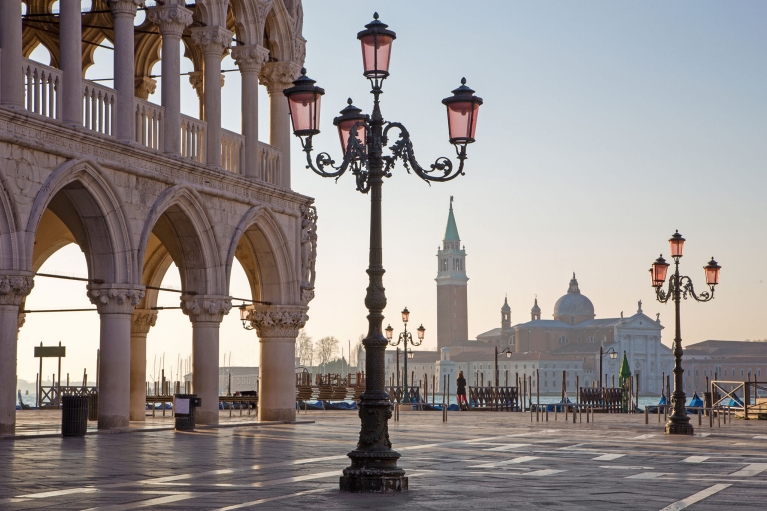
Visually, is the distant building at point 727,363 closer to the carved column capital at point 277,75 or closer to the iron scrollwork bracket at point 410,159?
the carved column capital at point 277,75

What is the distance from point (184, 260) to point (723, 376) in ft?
494

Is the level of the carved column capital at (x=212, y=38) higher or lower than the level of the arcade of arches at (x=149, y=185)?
higher

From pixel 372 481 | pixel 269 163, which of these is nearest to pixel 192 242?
pixel 269 163

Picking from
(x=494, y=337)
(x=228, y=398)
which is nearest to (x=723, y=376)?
(x=494, y=337)

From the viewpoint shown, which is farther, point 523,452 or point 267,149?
point 267,149

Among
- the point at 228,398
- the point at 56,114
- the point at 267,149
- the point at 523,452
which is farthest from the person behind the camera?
the point at 228,398

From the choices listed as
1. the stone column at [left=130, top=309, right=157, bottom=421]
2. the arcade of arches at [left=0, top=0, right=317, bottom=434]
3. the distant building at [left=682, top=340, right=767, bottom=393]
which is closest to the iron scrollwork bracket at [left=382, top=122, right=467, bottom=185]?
the arcade of arches at [left=0, top=0, right=317, bottom=434]

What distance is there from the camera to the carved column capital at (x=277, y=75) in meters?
24.4

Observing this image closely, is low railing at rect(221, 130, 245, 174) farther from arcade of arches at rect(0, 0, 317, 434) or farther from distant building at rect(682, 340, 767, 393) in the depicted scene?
distant building at rect(682, 340, 767, 393)

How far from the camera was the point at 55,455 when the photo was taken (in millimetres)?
14141

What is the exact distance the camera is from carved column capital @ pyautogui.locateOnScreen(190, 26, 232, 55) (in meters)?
22.0

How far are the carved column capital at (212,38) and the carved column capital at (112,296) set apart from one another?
16.8 feet

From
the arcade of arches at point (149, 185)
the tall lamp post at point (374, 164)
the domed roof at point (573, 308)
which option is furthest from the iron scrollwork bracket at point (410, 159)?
the domed roof at point (573, 308)

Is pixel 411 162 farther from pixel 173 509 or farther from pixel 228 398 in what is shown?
pixel 228 398
